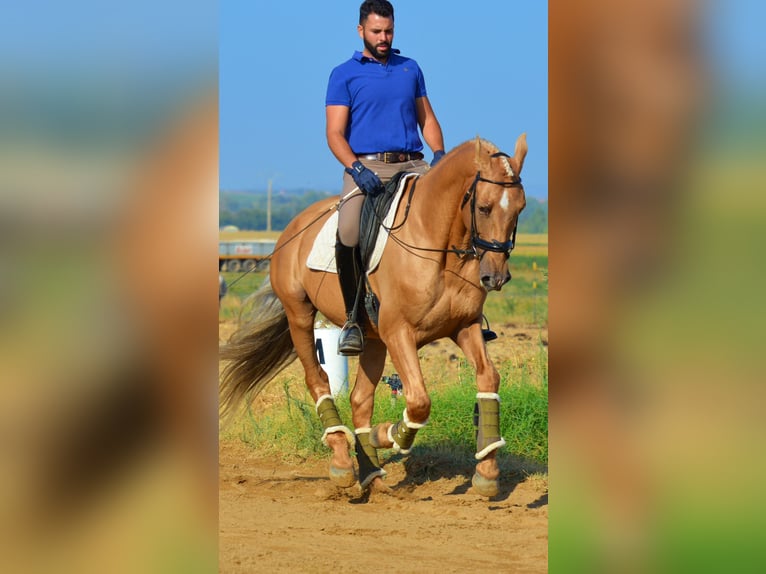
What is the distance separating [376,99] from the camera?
7426 millimetres

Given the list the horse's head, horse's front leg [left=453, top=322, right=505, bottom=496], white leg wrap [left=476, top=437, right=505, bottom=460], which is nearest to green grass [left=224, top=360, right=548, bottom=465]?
horse's front leg [left=453, top=322, right=505, bottom=496]

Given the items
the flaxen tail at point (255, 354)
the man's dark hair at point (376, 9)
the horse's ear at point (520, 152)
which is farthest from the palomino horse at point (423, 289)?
the man's dark hair at point (376, 9)

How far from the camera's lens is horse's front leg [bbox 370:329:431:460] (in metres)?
6.74

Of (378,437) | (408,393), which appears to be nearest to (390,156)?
(408,393)

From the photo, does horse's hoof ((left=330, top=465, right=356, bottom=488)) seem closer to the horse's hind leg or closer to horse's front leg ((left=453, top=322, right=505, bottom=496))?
the horse's hind leg

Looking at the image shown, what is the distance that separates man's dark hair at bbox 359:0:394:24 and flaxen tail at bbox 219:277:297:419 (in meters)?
2.61

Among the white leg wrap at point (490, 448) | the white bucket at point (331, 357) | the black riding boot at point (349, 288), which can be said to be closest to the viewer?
the white leg wrap at point (490, 448)

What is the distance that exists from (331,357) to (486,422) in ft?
11.1
